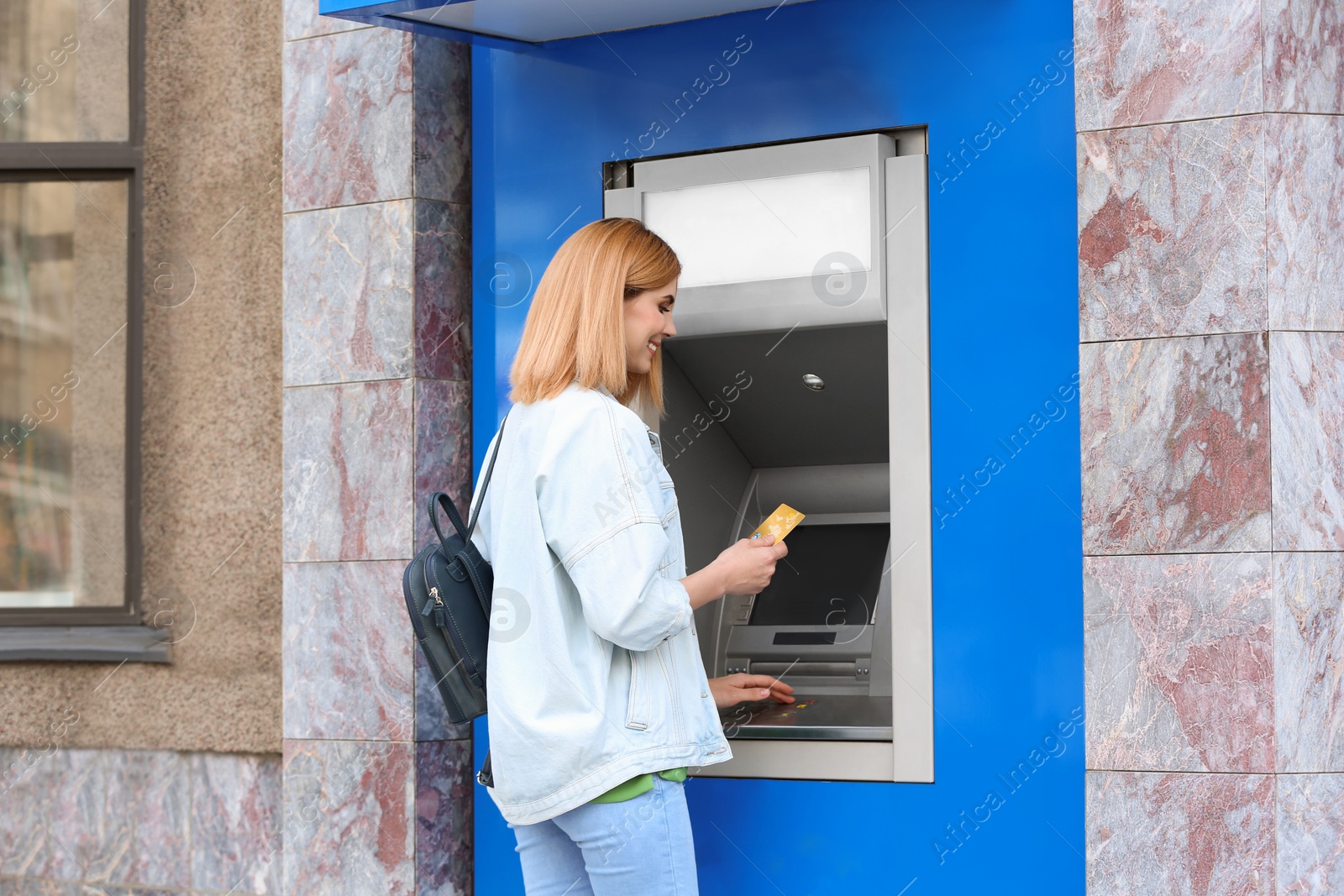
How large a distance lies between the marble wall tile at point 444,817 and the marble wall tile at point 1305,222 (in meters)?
2.06

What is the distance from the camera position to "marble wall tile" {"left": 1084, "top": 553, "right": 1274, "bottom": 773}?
240cm

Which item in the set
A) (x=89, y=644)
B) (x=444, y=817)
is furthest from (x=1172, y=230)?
(x=89, y=644)

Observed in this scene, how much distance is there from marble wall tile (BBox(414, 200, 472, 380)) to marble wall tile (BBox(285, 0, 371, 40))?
53 centimetres

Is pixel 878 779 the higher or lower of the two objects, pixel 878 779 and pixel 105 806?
the higher

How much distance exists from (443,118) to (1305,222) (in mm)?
1967

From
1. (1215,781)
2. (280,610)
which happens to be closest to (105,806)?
(280,610)

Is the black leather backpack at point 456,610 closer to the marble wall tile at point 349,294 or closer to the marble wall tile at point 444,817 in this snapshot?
the marble wall tile at point 444,817

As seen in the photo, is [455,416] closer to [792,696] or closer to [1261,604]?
[792,696]

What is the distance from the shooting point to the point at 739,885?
2.89 m

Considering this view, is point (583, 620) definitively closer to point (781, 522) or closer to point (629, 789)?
point (629, 789)

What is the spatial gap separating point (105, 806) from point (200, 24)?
2240 millimetres

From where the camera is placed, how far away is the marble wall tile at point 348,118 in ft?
10.6

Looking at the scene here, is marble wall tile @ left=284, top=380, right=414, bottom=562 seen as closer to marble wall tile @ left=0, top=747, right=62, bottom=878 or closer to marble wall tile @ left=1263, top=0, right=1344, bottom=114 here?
marble wall tile @ left=0, top=747, right=62, bottom=878

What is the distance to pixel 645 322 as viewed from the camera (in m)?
2.32
